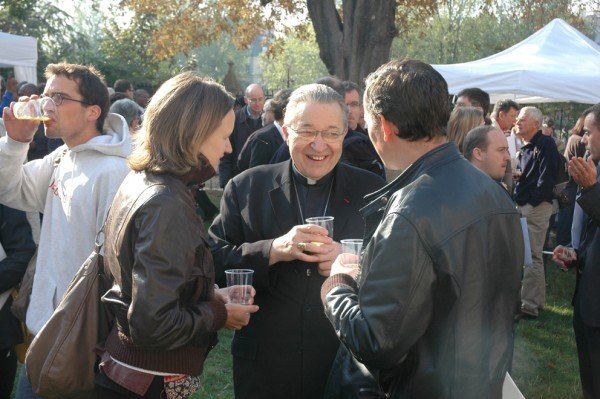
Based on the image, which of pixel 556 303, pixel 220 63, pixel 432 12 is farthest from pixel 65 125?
pixel 220 63

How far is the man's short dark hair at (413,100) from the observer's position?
236 centimetres

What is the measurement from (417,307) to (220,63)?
110 metres

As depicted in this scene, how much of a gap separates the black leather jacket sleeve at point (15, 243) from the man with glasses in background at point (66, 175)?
246 millimetres

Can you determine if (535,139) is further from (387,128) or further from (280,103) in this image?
(387,128)

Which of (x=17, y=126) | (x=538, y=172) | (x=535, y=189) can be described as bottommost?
(x=535, y=189)

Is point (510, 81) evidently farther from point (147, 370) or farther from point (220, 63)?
point (220, 63)

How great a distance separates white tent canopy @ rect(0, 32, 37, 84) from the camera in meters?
14.8

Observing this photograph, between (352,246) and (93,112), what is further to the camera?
(93,112)

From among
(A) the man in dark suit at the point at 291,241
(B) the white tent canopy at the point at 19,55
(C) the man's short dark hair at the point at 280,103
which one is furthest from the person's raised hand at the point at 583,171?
(B) the white tent canopy at the point at 19,55

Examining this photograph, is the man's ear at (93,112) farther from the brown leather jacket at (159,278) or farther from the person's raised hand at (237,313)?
the person's raised hand at (237,313)

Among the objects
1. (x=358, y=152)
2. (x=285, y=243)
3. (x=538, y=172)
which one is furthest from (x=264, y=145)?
(x=285, y=243)

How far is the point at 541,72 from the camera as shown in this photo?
10086 millimetres

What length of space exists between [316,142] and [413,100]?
3.24 feet

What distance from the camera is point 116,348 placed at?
2730mm
